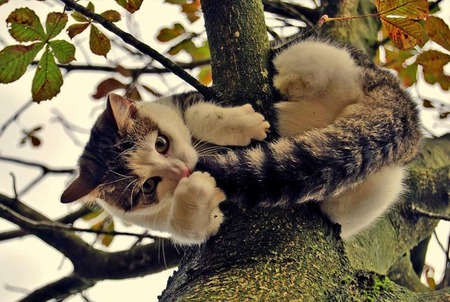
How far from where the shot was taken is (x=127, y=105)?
241 centimetres

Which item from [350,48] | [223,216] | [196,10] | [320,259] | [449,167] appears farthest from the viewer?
[196,10]

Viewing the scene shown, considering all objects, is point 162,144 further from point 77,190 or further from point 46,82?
point 46,82

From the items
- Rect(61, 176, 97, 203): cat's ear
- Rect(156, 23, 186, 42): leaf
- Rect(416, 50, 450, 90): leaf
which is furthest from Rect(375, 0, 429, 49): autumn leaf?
Rect(156, 23, 186, 42): leaf

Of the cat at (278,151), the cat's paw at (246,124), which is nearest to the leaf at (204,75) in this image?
the cat at (278,151)

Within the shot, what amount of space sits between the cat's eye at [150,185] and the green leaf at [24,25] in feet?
2.39

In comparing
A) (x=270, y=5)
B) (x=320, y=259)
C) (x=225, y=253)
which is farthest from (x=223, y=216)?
(x=270, y=5)

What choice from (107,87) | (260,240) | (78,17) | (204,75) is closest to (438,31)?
(260,240)

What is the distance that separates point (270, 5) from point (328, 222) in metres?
2.06

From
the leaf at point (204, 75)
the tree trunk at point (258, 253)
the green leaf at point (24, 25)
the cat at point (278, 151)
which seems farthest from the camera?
the leaf at point (204, 75)

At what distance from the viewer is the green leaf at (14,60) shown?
1.94 m

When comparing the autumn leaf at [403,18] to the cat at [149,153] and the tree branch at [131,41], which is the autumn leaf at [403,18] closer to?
the cat at [149,153]

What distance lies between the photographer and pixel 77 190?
2234 millimetres

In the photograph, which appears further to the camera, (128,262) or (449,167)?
(449,167)

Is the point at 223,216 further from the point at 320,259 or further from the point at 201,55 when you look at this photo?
the point at 201,55
